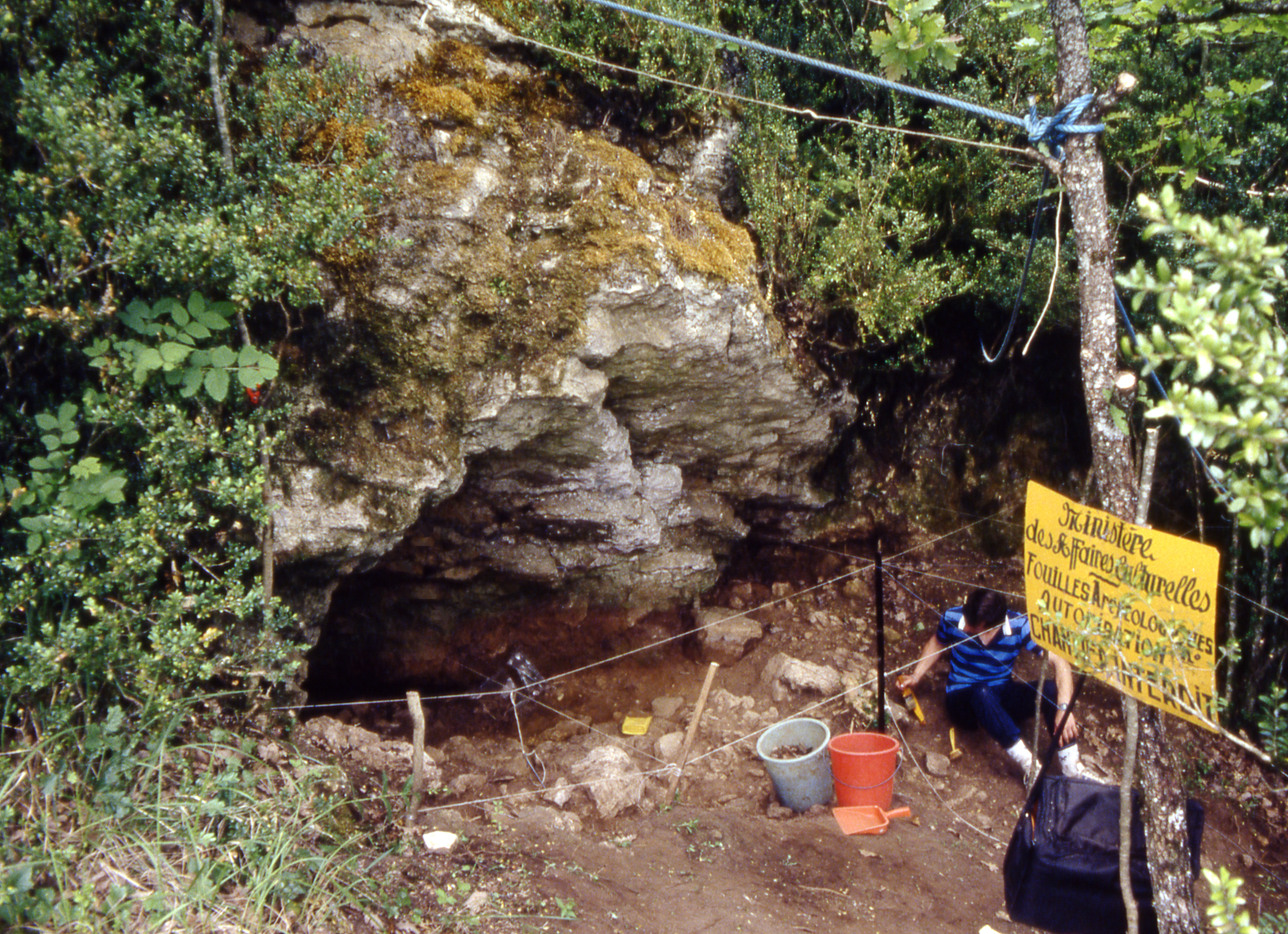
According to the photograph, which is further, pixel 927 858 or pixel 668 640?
pixel 668 640

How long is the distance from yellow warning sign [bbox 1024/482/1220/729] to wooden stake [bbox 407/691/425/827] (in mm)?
2645

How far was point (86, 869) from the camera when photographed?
2564 mm

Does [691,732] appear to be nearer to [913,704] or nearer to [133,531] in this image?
[913,704]

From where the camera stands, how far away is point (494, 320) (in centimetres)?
383

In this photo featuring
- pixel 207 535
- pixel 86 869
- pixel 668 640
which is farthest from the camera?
pixel 668 640

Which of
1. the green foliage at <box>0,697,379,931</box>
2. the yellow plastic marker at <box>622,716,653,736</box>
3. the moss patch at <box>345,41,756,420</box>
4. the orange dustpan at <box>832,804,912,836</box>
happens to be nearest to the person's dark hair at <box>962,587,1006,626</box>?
the orange dustpan at <box>832,804,912,836</box>

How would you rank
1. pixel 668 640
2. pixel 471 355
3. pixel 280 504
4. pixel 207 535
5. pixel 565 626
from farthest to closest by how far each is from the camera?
pixel 565 626 < pixel 668 640 < pixel 471 355 < pixel 280 504 < pixel 207 535

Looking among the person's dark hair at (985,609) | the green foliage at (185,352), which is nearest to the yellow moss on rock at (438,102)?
the green foliage at (185,352)

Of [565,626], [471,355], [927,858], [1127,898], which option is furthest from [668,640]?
[1127,898]

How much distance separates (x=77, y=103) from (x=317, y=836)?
9.16 feet

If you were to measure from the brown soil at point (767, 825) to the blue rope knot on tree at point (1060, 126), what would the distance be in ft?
10.5

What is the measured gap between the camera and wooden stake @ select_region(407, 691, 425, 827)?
3.43 m

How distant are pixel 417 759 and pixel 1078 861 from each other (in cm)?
275

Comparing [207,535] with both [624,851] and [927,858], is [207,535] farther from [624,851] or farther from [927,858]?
[927,858]
